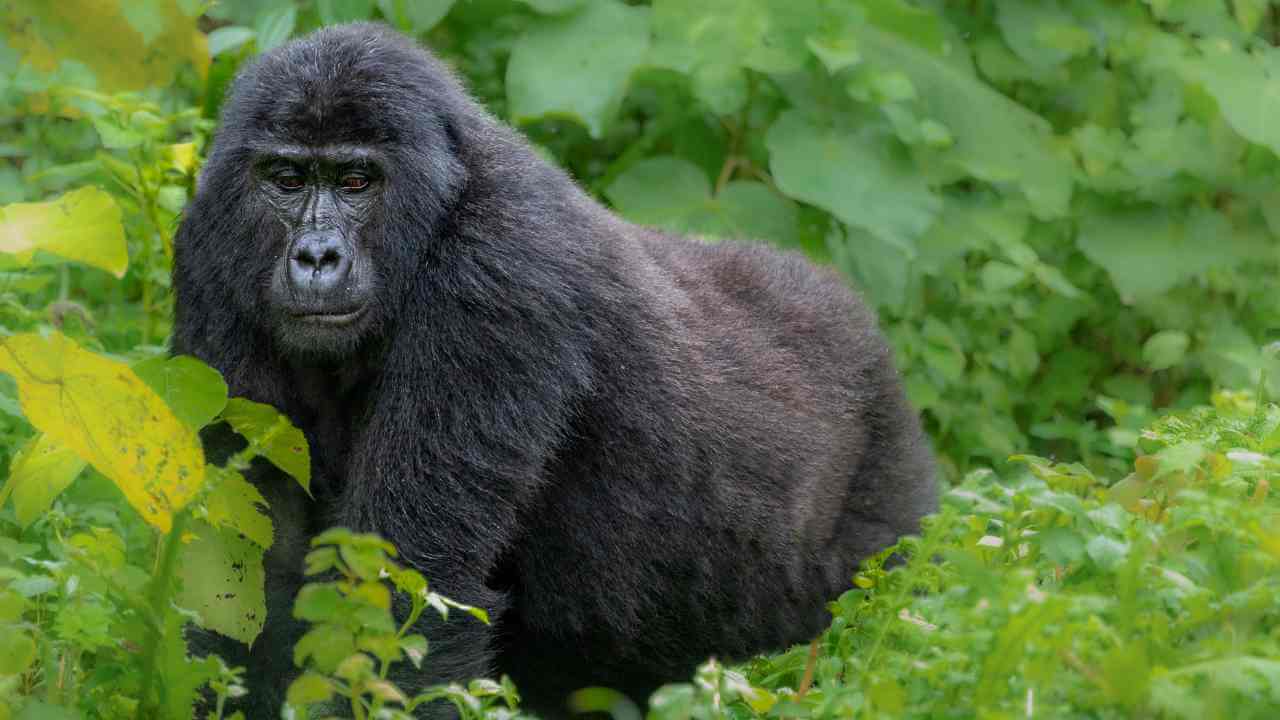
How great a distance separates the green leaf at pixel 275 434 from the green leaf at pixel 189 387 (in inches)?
4.7

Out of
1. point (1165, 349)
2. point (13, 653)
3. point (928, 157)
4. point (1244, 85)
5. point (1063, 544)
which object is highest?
point (1063, 544)

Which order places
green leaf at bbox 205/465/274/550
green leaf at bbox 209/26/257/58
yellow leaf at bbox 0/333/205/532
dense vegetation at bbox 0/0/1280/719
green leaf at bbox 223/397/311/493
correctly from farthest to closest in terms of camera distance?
green leaf at bbox 209/26/257/58, green leaf at bbox 223/397/311/493, green leaf at bbox 205/465/274/550, yellow leaf at bbox 0/333/205/532, dense vegetation at bbox 0/0/1280/719

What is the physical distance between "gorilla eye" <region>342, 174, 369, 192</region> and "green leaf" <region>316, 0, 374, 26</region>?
6.14 ft

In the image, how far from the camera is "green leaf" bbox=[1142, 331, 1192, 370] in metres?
6.56

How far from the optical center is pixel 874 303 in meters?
6.07

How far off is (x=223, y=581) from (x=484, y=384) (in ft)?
2.49

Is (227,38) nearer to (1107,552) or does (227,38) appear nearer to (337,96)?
(337,96)

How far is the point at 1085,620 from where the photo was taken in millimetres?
2479

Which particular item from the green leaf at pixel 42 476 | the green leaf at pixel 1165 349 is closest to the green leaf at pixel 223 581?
the green leaf at pixel 42 476

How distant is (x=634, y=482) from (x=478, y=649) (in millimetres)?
659

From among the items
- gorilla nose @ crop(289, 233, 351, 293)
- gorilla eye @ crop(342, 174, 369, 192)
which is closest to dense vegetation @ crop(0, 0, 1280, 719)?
gorilla nose @ crop(289, 233, 351, 293)

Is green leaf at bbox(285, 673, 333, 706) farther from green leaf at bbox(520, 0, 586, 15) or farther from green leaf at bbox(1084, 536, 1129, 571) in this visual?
green leaf at bbox(520, 0, 586, 15)

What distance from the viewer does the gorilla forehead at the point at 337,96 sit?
3820mm

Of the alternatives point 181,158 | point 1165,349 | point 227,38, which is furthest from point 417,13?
point 1165,349
